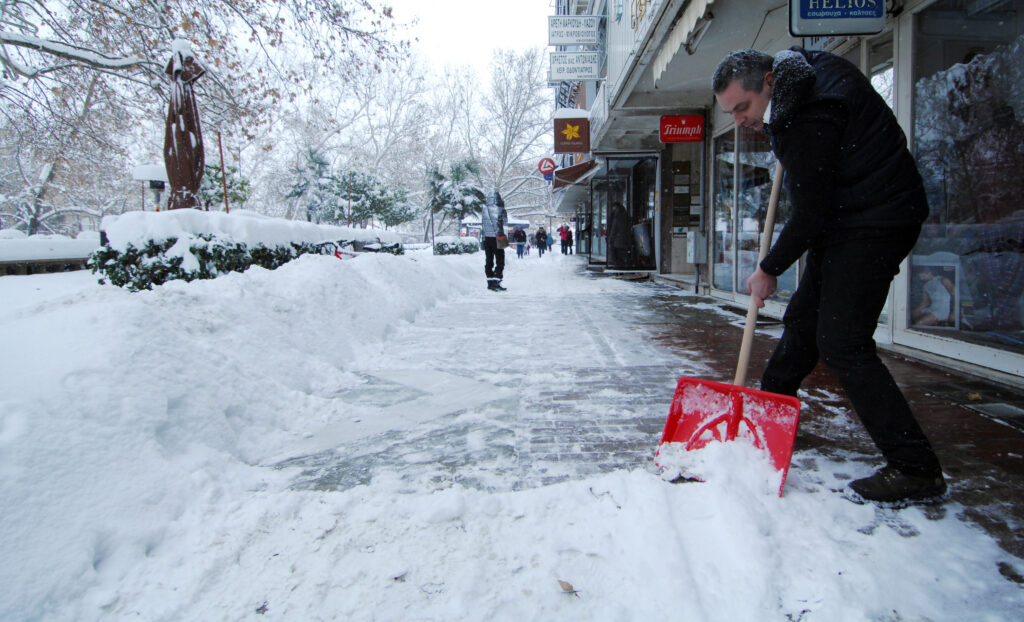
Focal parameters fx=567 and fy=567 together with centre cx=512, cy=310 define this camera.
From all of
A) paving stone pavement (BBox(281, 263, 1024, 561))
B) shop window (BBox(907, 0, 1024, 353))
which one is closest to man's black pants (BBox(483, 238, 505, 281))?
paving stone pavement (BBox(281, 263, 1024, 561))

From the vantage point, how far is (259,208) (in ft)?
172

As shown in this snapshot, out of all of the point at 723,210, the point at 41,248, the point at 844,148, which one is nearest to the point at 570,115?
the point at 723,210

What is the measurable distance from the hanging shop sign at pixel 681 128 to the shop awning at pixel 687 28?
123 inches

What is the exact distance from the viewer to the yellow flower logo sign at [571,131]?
13891 millimetres

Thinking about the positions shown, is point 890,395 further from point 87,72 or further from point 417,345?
point 87,72

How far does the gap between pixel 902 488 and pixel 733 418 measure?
0.63 m

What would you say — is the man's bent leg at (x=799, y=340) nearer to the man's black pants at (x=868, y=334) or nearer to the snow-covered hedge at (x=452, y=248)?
the man's black pants at (x=868, y=334)

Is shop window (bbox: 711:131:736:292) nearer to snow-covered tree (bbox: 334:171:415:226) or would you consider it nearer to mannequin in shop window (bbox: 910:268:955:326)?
mannequin in shop window (bbox: 910:268:955:326)

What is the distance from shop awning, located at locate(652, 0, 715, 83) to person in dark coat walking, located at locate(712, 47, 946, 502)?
3.12m

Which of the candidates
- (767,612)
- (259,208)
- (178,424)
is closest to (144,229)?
(178,424)

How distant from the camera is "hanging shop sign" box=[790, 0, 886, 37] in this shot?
11.9 feet

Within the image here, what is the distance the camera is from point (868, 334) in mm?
2188

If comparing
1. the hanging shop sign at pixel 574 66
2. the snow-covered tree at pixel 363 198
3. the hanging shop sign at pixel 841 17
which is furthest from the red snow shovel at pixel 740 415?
the snow-covered tree at pixel 363 198

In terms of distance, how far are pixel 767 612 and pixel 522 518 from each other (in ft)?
2.81
